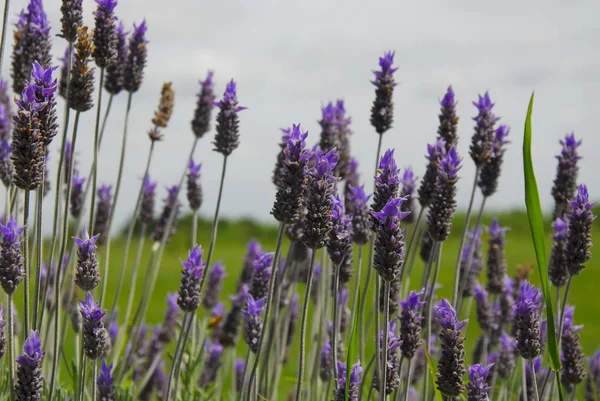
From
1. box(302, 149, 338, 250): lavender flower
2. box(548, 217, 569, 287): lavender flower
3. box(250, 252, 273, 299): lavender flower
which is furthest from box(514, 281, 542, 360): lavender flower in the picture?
box(250, 252, 273, 299): lavender flower

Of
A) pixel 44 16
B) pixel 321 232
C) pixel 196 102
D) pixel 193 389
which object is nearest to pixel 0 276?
pixel 321 232

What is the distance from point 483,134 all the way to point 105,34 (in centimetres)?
217

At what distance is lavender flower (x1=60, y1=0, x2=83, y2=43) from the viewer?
355 centimetres

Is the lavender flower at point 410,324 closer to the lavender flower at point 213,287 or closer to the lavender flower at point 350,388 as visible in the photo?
the lavender flower at point 350,388

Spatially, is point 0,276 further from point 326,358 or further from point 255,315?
point 326,358

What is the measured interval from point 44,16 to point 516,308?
2.88 meters

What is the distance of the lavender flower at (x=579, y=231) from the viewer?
3.61 m

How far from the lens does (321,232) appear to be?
118 inches

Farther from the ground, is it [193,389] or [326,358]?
[326,358]

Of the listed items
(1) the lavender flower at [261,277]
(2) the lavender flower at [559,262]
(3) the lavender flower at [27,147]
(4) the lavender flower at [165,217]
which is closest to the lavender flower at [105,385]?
(1) the lavender flower at [261,277]

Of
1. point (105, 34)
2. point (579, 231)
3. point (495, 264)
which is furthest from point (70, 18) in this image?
point (495, 264)

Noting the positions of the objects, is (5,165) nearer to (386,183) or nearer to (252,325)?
(252,325)

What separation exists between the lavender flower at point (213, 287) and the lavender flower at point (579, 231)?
3.17m

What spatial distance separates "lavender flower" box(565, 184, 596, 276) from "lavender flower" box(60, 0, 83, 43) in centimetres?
260
